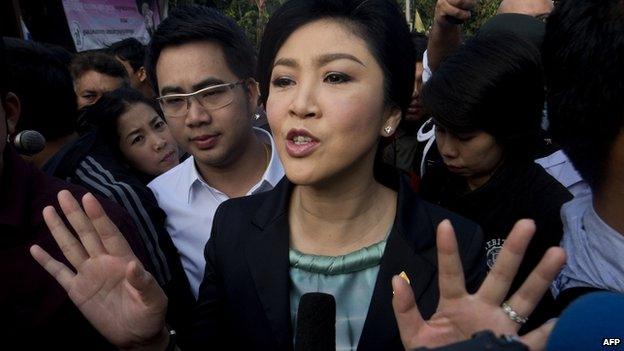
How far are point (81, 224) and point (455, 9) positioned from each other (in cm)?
179

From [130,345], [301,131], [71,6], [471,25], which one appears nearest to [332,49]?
[301,131]

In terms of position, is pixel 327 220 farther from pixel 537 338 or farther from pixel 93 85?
pixel 93 85

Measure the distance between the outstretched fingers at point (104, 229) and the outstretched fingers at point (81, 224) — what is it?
0.01 m

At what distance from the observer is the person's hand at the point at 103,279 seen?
1518 mm

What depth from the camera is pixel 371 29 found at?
1.77 m

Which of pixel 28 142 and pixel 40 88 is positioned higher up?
pixel 28 142

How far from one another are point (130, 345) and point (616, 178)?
1.29m

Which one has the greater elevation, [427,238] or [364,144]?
[364,144]

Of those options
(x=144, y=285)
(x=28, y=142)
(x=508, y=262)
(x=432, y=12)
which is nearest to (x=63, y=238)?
(x=144, y=285)

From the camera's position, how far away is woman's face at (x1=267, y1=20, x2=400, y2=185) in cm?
167

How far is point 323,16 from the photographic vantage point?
69.6 inches

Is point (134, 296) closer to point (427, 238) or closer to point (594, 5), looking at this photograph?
point (427, 238)

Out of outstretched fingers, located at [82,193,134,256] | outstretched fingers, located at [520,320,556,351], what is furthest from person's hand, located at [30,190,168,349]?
outstretched fingers, located at [520,320,556,351]

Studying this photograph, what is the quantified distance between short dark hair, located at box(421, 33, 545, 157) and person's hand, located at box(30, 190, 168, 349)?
1.38 metres
